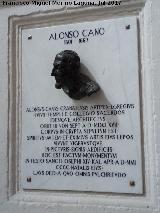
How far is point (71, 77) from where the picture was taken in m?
1.33

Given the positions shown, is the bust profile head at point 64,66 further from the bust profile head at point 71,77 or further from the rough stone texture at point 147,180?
the rough stone texture at point 147,180

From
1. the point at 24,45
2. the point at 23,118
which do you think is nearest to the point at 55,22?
the point at 24,45

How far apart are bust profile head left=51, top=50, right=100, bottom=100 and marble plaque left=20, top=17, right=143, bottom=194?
0.13ft

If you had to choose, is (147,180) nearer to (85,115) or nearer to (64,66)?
(85,115)

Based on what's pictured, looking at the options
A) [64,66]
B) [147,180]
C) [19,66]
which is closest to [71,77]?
[64,66]

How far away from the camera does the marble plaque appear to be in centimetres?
129

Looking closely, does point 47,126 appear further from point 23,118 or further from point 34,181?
point 34,181

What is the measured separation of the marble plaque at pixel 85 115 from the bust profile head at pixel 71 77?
39 millimetres

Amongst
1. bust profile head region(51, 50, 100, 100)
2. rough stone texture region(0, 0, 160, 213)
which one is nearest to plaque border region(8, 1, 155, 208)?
rough stone texture region(0, 0, 160, 213)

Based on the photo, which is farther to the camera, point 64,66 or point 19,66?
point 19,66

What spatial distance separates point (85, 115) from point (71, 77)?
169 millimetres

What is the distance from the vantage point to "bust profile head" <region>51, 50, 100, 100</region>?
51.2 inches

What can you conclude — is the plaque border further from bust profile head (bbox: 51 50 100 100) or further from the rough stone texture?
bust profile head (bbox: 51 50 100 100)

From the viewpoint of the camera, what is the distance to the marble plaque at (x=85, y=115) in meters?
1.29
